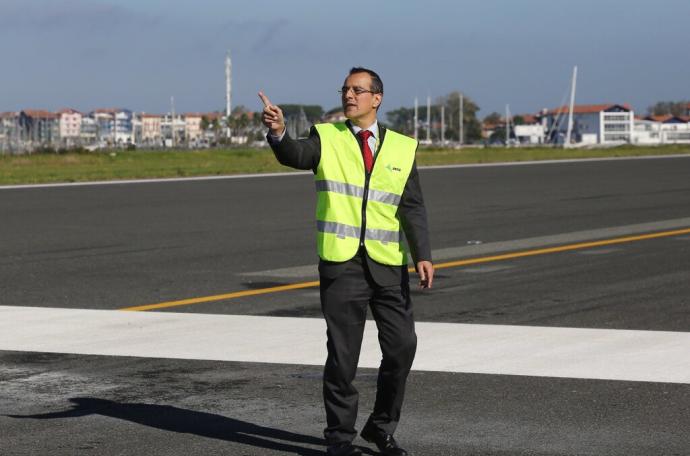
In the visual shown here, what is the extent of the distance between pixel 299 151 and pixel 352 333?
0.82 metres

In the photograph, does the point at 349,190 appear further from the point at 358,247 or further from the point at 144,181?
the point at 144,181

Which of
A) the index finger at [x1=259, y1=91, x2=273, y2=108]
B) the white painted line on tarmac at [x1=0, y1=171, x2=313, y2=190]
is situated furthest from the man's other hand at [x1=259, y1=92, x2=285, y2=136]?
the white painted line on tarmac at [x1=0, y1=171, x2=313, y2=190]

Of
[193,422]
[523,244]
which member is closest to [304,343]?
[193,422]

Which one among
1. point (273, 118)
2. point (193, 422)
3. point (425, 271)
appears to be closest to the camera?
point (273, 118)

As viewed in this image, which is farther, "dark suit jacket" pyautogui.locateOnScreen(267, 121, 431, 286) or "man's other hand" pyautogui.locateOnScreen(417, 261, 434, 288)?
"man's other hand" pyautogui.locateOnScreen(417, 261, 434, 288)

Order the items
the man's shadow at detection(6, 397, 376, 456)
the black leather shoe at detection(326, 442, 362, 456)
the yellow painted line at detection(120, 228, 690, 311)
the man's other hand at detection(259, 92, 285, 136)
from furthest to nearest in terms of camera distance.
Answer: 1. the yellow painted line at detection(120, 228, 690, 311)
2. the man's shadow at detection(6, 397, 376, 456)
3. the black leather shoe at detection(326, 442, 362, 456)
4. the man's other hand at detection(259, 92, 285, 136)

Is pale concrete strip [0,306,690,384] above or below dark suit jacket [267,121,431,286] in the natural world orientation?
below

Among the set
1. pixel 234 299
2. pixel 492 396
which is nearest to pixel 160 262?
pixel 234 299

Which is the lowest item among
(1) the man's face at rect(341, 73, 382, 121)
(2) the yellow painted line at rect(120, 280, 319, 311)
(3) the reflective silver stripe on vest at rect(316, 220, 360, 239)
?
(2) the yellow painted line at rect(120, 280, 319, 311)

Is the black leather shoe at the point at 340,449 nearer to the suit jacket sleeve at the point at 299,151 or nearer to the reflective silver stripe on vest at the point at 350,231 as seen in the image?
the reflective silver stripe on vest at the point at 350,231

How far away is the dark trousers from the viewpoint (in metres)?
5.65

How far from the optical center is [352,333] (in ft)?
18.6

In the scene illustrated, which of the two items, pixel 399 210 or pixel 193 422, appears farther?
pixel 193 422

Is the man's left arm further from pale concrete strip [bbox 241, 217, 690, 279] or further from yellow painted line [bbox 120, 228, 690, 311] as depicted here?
pale concrete strip [bbox 241, 217, 690, 279]
